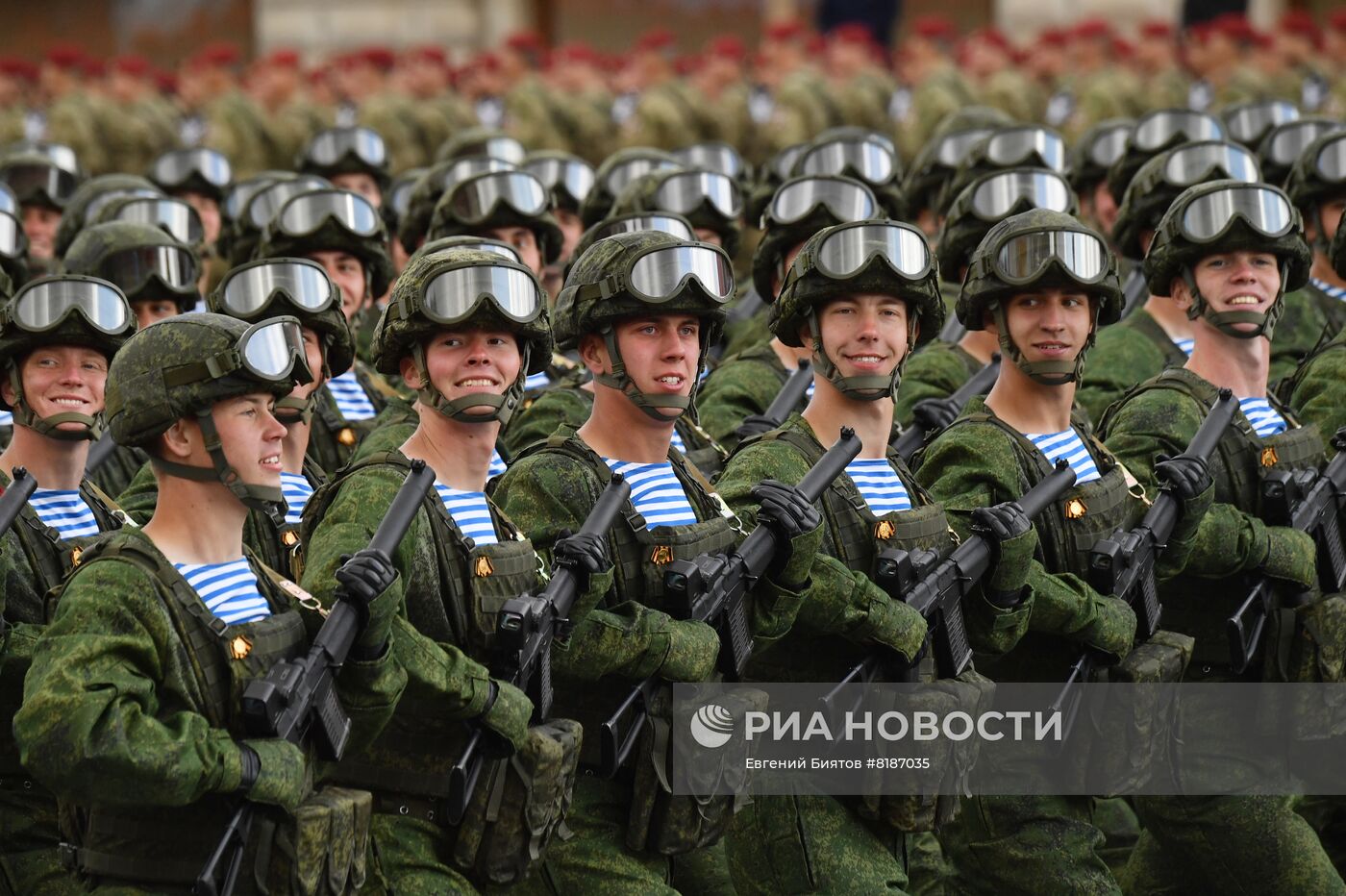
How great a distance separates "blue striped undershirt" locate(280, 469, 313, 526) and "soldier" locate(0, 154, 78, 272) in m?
6.26

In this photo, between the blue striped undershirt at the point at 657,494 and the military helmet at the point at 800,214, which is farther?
the military helmet at the point at 800,214

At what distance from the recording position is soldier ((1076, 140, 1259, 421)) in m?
9.77

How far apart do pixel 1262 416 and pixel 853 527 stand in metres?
2.07

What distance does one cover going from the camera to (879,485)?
7469mm

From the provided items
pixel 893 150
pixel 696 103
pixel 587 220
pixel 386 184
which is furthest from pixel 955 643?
pixel 696 103

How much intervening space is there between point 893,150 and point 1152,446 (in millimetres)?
5435

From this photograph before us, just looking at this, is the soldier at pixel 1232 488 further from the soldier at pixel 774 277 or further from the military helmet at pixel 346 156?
the military helmet at pixel 346 156

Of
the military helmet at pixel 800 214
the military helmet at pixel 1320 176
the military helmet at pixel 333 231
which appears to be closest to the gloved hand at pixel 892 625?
the military helmet at pixel 800 214

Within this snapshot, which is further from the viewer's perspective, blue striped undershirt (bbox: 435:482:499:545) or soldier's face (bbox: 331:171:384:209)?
soldier's face (bbox: 331:171:384:209)

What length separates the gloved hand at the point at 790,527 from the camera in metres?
6.84

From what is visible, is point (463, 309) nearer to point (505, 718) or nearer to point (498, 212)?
point (505, 718)

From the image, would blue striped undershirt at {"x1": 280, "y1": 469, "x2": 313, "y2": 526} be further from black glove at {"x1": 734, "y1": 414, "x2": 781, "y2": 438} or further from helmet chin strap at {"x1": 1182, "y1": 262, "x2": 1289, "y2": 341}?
helmet chin strap at {"x1": 1182, "y1": 262, "x2": 1289, "y2": 341}

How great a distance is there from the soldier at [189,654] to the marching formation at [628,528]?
0.04 feet

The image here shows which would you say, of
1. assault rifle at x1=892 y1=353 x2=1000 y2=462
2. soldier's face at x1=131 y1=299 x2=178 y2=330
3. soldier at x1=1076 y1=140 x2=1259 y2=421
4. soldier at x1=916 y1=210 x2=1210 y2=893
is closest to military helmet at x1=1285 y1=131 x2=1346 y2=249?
soldier at x1=1076 y1=140 x2=1259 y2=421
